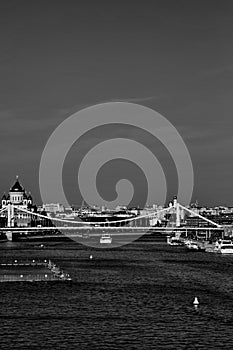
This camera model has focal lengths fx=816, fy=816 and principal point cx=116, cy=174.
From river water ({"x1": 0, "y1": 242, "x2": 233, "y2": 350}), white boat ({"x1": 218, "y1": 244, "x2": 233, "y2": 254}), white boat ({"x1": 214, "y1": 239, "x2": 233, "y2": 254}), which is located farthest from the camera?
white boat ({"x1": 214, "y1": 239, "x2": 233, "y2": 254})

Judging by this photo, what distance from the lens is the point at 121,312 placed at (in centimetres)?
3272

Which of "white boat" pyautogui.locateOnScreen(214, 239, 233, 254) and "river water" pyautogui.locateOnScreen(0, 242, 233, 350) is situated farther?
"white boat" pyautogui.locateOnScreen(214, 239, 233, 254)

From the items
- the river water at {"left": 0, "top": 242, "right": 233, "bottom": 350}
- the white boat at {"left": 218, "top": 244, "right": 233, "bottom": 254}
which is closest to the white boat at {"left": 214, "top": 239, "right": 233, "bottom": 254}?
the white boat at {"left": 218, "top": 244, "right": 233, "bottom": 254}

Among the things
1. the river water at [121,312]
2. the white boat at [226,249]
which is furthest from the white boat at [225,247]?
the river water at [121,312]

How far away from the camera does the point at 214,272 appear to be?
172 ft

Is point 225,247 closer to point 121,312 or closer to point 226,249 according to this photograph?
point 226,249

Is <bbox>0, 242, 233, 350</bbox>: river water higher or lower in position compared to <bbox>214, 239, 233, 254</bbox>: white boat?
lower

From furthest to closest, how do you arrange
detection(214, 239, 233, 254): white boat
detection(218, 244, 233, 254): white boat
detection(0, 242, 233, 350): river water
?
detection(214, 239, 233, 254): white boat
detection(218, 244, 233, 254): white boat
detection(0, 242, 233, 350): river water

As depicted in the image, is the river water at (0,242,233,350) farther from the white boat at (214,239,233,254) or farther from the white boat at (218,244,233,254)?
the white boat at (214,239,233,254)

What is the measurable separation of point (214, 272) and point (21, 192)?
137m

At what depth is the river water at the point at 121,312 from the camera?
87.8 feet

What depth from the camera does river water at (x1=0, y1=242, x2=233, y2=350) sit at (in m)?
26.8

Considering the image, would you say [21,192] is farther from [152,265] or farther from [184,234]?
[152,265]

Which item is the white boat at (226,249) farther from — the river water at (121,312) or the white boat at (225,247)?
the river water at (121,312)
